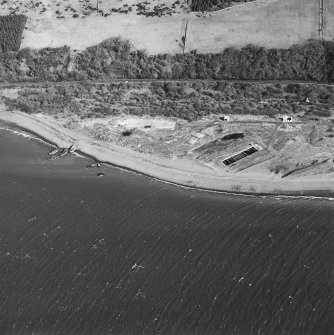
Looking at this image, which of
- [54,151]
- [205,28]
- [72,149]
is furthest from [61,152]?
[205,28]

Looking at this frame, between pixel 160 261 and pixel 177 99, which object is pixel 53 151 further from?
pixel 160 261

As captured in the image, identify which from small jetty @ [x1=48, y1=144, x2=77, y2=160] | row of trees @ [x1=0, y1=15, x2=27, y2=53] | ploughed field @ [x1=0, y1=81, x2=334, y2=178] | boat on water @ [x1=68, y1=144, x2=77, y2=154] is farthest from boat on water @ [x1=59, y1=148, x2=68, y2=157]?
row of trees @ [x1=0, y1=15, x2=27, y2=53]

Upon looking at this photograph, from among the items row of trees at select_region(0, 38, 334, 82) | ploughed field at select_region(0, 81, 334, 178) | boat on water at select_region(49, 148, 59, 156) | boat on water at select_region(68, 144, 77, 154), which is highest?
row of trees at select_region(0, 38, 334, 82)

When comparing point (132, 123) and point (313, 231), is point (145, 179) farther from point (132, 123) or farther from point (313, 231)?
point (313, 231)

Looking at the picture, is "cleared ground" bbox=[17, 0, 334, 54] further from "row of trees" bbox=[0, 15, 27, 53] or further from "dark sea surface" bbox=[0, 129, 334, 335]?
"dark sea surface" bbox=[0, 129, 334, 335]

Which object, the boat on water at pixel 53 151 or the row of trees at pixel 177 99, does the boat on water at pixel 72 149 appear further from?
the row of trees at pixel 177 99
